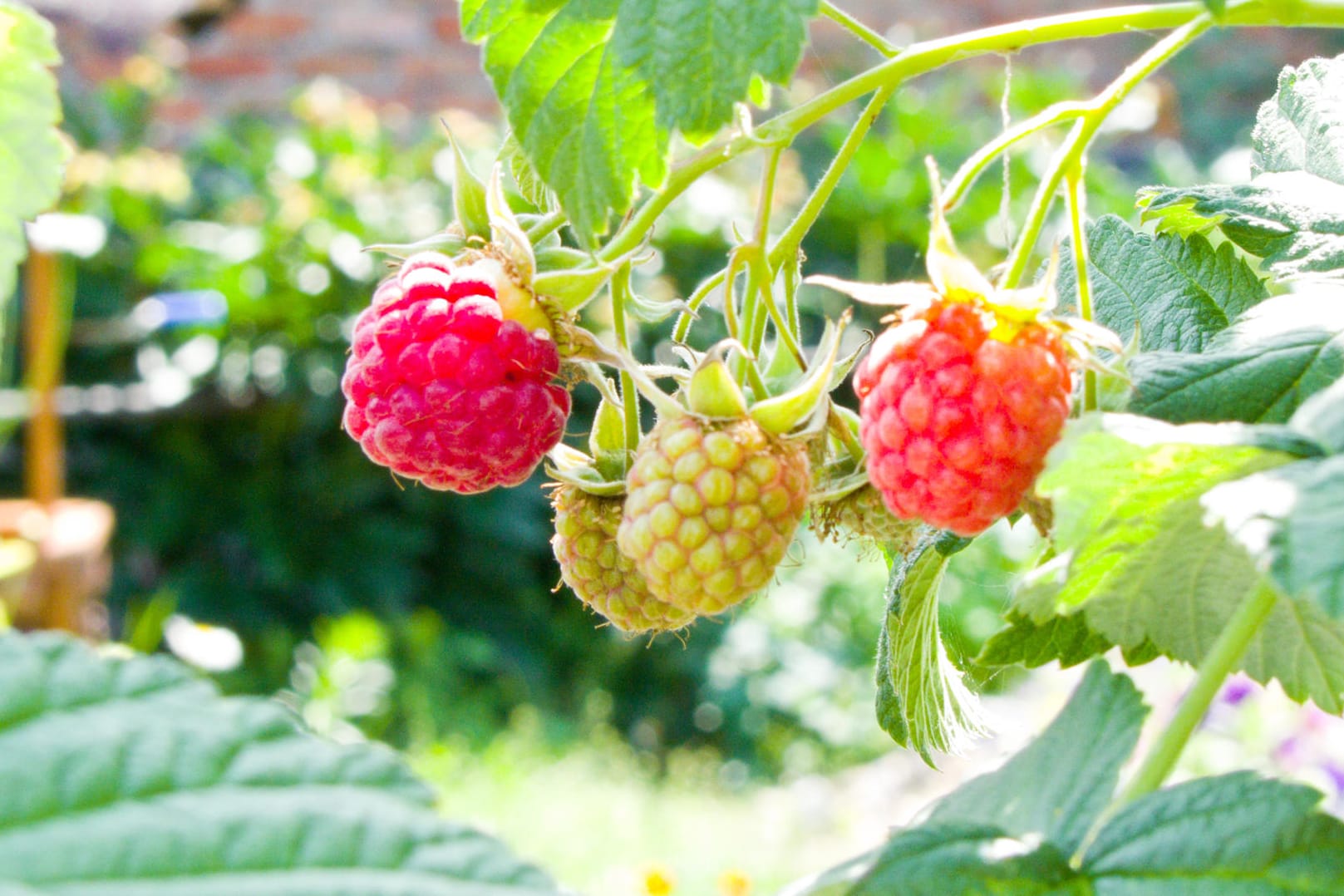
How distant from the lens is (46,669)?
Result: 0.34 m

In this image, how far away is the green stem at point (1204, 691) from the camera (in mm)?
412

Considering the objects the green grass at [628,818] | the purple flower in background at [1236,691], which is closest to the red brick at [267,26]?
the green grass at [628,818]

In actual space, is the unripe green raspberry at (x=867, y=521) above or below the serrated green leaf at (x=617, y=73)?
below

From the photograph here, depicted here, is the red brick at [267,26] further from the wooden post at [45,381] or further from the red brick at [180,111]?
the wooden post at [45,381]

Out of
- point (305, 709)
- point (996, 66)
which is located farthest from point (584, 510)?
point (996, 66)

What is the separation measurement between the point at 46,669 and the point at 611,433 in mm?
320

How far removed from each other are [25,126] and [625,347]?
0.98 feet

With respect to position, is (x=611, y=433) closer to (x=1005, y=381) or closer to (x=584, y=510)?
(x=584, y=510)

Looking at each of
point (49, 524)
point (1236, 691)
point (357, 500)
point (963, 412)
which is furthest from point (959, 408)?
point (357, 500)

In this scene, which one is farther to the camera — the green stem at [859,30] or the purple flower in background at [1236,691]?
the purple flower in background at [1236,691]

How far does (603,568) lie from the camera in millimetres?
598

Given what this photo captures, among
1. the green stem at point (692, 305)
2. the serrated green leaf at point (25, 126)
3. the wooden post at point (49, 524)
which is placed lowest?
the wooden post at point (49, 524)

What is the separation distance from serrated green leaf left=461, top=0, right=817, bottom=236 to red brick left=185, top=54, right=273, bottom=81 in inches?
176

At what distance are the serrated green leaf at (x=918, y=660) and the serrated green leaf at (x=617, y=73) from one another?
0.64 feet
